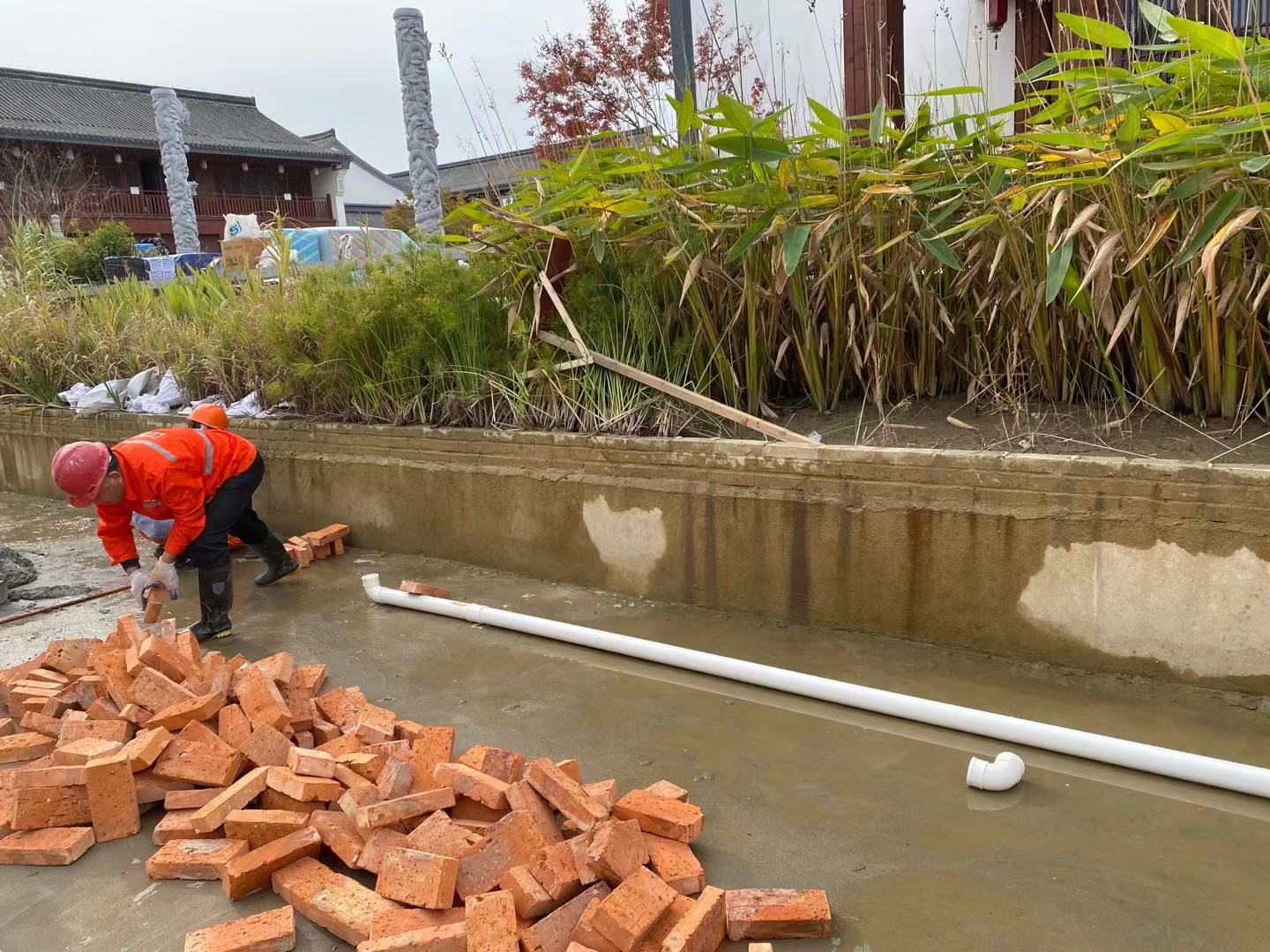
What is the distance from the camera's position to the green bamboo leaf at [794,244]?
145 inches

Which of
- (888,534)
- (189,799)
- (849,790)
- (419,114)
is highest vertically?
(419,114)

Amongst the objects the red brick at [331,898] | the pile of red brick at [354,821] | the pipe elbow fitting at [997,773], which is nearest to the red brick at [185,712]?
the pile of red brick at [354,821]

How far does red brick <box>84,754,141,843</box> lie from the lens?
102 inches

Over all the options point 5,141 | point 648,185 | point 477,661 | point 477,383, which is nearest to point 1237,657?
point 477,661

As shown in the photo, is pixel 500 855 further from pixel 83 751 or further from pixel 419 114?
pixel 419 114

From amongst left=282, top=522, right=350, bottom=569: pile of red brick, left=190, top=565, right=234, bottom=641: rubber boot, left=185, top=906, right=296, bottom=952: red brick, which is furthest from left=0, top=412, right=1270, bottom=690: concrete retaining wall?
left=185, top=906, right=296, bottom=952: red brick

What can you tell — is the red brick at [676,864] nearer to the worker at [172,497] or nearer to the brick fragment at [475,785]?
the brick fragment at [475,785]

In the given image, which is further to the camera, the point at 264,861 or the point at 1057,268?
the point at 1057,268

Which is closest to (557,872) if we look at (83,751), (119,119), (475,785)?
(475,785)

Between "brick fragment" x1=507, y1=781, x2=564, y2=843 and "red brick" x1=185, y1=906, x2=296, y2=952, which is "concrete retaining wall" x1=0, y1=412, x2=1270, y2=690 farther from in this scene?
"red brick" x1=185, y1=906, x2=296, y2=952

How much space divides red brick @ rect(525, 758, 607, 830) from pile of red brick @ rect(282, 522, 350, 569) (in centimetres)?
313

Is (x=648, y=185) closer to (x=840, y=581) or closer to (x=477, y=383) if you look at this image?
(x=477, y=383)

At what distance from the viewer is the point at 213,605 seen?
4.27 m

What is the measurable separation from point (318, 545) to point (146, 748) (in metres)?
2.59
